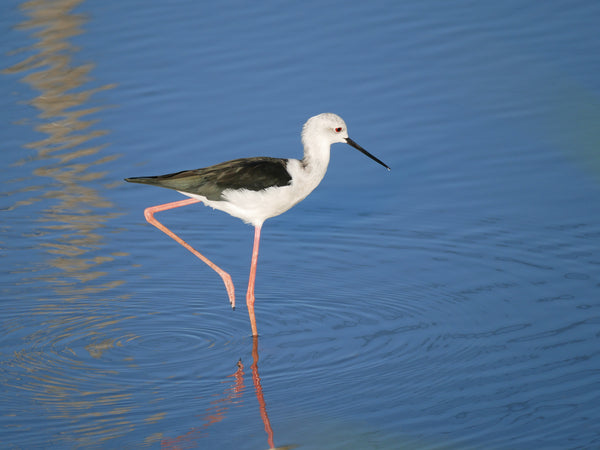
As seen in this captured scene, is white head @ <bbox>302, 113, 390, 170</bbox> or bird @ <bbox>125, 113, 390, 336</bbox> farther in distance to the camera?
white head @ <bbox>302, 113, 390, 170</bbox>

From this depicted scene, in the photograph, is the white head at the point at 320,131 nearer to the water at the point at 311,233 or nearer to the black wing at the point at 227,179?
the black wing at the point at 227,179

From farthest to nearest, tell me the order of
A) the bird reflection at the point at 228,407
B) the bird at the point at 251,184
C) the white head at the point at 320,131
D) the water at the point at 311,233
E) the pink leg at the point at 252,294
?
the white head at the point at 320,131 < the bird at the point at 251,184 < the pink leg at the point at 252,294 < the water at the point at 311,233 < the bird reflection at the point at 228,407

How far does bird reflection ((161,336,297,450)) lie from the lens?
519 cm

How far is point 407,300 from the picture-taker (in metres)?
6.82

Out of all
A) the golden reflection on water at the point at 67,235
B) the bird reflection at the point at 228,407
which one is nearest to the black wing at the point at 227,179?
the golden reflection on water at the point at 67,235

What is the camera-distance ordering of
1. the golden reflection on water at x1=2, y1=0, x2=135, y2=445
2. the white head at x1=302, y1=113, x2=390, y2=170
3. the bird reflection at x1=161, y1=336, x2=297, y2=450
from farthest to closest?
the white head at x1=302, y1=113, x2=390, y2=170 < the golden reflection on water at x1=2, y1=0, x2=135, y2=445 < the bird reflection at x1=161, y1=336, x2=297, y2=450

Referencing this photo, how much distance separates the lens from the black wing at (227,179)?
692cm

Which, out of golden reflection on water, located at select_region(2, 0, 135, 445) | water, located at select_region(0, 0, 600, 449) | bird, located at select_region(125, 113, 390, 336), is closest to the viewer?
water, located at select_region(0, 0, 600, 449)

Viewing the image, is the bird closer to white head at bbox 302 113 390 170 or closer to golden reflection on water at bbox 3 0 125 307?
white head at bbox 302 113 390 170

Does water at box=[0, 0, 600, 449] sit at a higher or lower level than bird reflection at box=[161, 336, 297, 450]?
higher

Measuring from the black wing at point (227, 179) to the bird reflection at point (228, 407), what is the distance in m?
1.18

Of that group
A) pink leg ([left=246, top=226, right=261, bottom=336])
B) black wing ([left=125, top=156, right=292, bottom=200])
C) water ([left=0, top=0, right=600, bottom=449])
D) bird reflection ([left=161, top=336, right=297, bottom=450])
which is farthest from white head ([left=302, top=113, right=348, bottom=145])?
bird reflection ([left=161, top=336, right=297, bottom=450])

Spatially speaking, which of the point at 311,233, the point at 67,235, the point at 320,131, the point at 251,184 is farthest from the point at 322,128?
the point at 67,235

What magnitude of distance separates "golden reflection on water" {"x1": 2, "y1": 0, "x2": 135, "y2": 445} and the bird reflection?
0.34 meters
